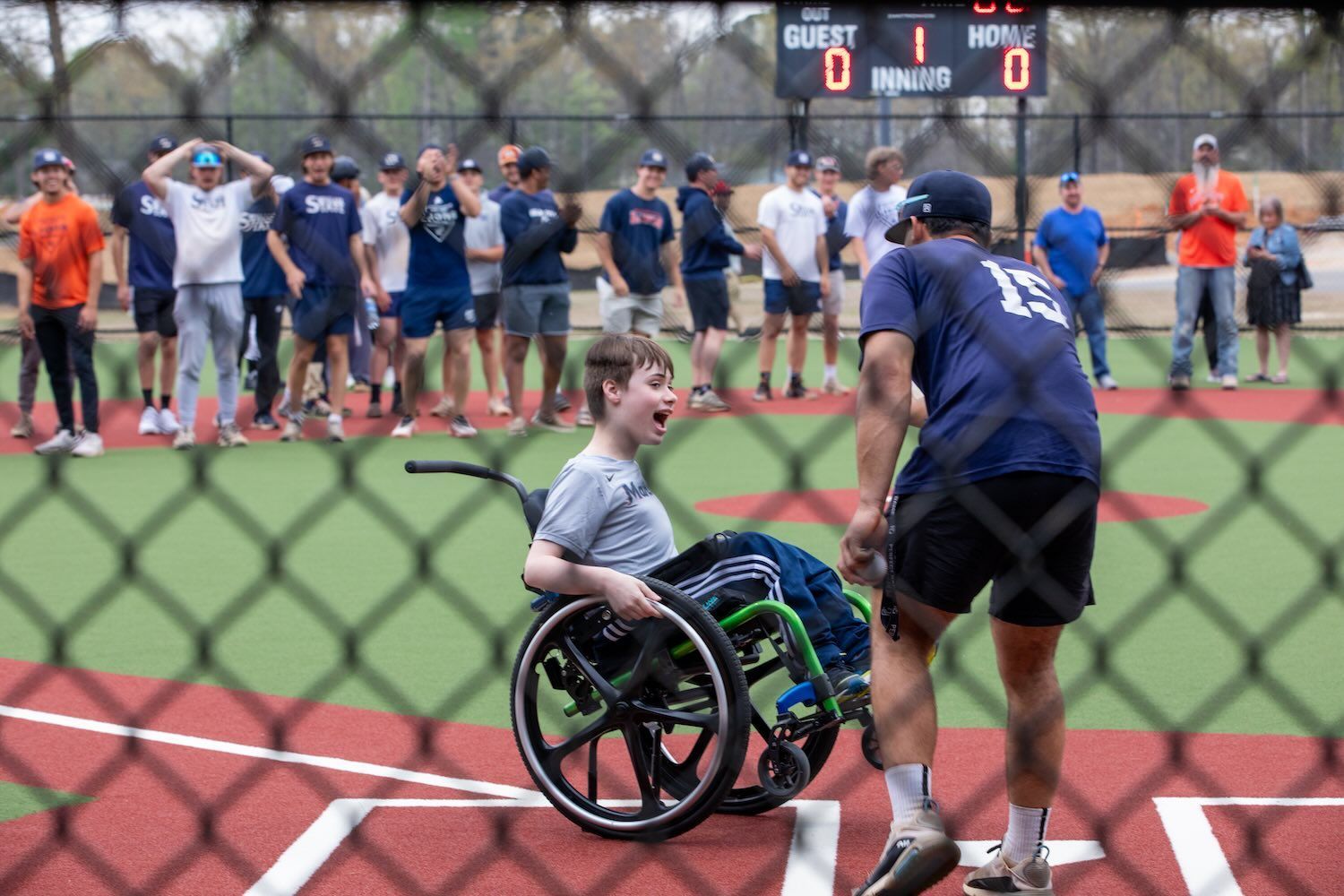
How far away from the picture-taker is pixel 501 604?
245 inches

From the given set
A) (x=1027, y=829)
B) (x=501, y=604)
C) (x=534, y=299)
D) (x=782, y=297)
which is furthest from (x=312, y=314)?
(x=1027, y=829)

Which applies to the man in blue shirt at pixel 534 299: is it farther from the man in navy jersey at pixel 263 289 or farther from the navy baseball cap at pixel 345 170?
the man in navy jersey at pixel 263 289

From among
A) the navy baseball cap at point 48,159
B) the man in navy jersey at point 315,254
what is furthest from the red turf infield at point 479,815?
the navy baseball cap at point 48,159

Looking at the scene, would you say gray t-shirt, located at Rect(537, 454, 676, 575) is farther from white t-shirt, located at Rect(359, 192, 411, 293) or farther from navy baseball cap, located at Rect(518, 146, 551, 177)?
white t-shirt, located at Rect(359, 192, 411, 293)

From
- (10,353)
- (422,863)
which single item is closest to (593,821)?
(422,863)

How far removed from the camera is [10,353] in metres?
17.3

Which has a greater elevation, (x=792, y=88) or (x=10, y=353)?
(x=792, y=88)

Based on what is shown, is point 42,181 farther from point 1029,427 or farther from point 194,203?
point 1029,427

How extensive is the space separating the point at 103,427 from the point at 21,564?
4.63m

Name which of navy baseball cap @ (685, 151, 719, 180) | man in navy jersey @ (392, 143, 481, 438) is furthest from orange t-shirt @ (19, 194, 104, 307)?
navy baseball cap @ (685, 151, 719, 180)

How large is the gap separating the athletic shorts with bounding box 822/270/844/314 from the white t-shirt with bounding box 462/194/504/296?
332 centimetres

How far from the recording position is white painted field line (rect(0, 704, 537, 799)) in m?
4.21

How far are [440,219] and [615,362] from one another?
5.94m

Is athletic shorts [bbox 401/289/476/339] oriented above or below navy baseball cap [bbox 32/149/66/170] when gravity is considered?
below
